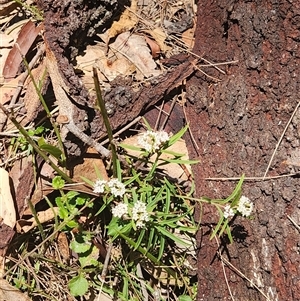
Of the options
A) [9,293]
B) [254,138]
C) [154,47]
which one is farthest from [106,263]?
[154,47]

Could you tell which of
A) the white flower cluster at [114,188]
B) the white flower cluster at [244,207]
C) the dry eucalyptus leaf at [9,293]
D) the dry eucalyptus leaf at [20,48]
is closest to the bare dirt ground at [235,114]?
the white flower cluster at [244,207]

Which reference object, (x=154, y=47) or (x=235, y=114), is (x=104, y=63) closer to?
(x=154, y=47)

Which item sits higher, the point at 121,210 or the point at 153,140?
the point at 153,140

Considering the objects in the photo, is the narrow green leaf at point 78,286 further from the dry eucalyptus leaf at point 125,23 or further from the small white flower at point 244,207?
the dry eucalyptus leaf at point 125,23

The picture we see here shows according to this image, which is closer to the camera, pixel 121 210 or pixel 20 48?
pixel 121 210

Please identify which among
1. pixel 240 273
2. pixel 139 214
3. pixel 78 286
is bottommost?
pixel 78 286

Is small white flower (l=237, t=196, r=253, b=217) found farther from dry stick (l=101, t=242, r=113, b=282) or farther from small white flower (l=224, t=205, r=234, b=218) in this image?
dry stick (l=101, t=242, r=113, b=282)

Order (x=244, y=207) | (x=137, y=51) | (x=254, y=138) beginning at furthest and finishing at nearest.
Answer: (x=137, y=51), (x=254, y=138), (x=244, y=207)

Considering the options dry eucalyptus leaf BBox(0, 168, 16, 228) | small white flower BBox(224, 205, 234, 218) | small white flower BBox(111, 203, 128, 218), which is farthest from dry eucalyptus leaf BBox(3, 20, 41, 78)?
small white flower BBox(224, 205, 234, 218)
